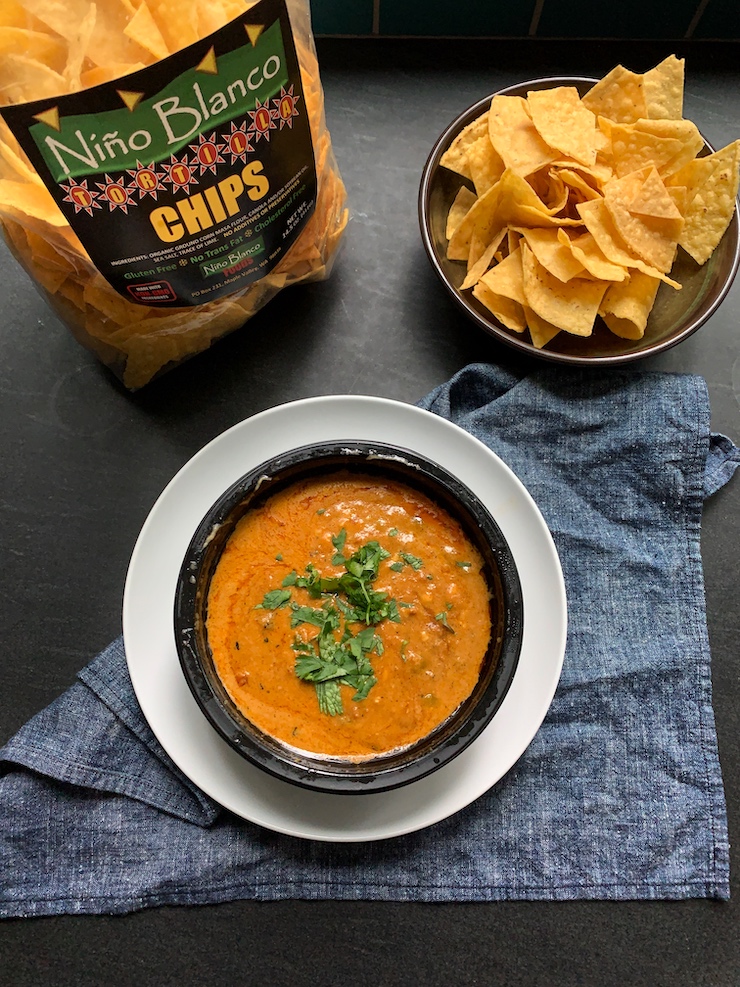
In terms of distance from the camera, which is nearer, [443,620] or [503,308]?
[443,620]

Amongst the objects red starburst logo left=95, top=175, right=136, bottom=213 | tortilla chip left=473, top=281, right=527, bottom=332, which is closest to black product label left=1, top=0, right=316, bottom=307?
red starburst logo left=95, top=175, right=136, bottom=213

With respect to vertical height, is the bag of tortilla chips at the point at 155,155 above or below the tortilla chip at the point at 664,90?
above

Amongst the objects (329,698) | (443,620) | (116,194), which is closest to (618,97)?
(116,194)

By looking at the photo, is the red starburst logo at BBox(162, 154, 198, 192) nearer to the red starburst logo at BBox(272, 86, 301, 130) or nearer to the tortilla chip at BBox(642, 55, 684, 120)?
the red starburst logo at BBox(272, 86, 301, 130)

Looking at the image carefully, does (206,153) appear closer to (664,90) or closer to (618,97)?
(618,97)

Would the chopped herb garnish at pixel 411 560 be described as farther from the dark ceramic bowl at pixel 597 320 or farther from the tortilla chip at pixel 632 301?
the tortilla chip at pixel 632 301

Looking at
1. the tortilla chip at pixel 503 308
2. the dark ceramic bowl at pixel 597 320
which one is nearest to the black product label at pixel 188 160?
the dark ceramic bowl at pixel 597 320
